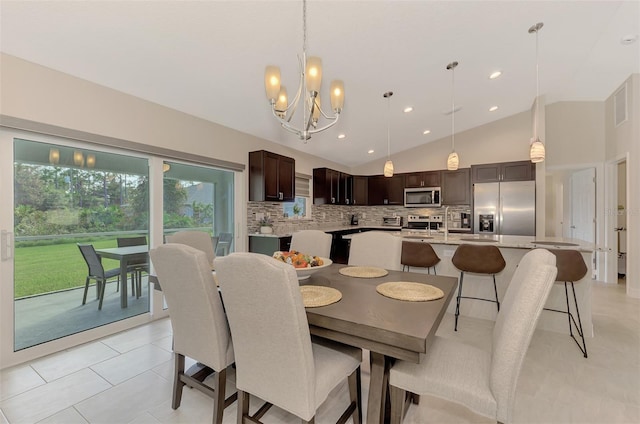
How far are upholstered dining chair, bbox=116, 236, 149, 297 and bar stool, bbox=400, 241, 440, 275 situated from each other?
9.84ft

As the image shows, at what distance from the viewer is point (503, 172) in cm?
523

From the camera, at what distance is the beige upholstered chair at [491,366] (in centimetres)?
108

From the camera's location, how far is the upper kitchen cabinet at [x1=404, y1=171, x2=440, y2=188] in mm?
5973

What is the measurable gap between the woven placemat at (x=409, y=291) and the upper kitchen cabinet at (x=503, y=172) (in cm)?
455

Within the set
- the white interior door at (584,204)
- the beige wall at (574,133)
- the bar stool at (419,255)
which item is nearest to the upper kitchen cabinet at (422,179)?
the beige wall at (574,133)

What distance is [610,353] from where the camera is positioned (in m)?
2.43

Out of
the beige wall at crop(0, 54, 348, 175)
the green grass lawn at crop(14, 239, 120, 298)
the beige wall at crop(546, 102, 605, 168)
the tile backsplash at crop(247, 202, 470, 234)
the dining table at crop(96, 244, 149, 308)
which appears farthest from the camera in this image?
the beige wall at crop(546, 102, 605, 168)

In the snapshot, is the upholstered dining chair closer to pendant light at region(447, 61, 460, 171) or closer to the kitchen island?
the kitchen island

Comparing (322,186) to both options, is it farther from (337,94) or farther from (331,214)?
(337,94)

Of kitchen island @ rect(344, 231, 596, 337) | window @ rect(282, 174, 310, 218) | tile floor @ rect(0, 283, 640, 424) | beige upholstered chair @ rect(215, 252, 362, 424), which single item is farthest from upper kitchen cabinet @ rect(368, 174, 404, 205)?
beige upholstered chair @ rect(215, 252, 362, 424)

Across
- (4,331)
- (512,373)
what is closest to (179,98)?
(4,331)

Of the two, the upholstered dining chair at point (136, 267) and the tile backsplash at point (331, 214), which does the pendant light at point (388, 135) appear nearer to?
the tile backsplash at point (331, 214)

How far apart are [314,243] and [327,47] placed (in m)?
1.90

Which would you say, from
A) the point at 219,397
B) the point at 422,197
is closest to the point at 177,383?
the point at 219,397
